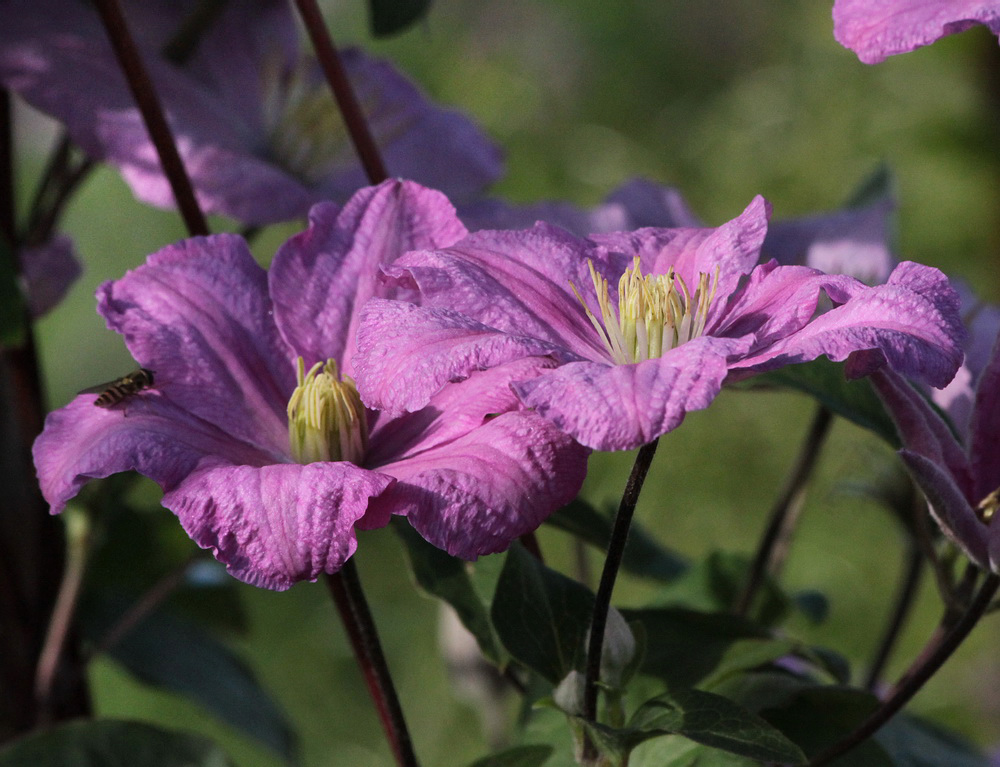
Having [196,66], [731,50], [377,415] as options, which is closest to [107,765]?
[377,415]

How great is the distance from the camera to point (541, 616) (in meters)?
0.34

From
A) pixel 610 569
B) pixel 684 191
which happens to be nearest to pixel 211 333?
pixel 610 569

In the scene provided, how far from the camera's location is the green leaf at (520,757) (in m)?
0.33

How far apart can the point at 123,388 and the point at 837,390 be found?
0.74ft

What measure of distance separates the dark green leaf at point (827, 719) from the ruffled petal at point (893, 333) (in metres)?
0.14

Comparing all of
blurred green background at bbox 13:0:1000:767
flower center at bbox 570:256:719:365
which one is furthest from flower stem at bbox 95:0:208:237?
blurred green background at bbox 13:0:1000:767

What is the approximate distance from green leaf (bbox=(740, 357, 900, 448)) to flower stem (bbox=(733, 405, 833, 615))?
8 centimetres

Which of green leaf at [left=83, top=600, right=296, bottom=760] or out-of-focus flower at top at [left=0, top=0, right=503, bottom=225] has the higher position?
out-of-focus flower at top at [left=0, top=0, right=503, bottom=225]

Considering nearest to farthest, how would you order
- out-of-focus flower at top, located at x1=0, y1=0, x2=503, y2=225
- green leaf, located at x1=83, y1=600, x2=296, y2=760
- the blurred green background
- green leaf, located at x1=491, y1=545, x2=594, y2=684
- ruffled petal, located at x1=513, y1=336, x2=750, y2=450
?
ruffled petal, located at x1=513, y1=336, x2=750, y2=450
green leaf, located at x1=491, y1=545, x2=594, y2=684
out-of-focus flower at top, located at x1=0, y1=0, x2=503, y2=225
green leaf, located at x1=83, y1=600, x2=296, y2=760
the blurred green background

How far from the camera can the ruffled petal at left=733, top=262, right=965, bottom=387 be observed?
0.81 feet

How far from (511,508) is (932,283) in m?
0.11

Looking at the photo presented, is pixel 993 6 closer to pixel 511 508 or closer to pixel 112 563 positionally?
pixel 511 508

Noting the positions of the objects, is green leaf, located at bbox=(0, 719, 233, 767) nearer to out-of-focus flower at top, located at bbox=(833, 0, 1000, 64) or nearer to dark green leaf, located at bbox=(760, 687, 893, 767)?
dark green leaf, located at bbox=(760, 687, 893, 767)

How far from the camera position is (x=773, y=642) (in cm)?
37
